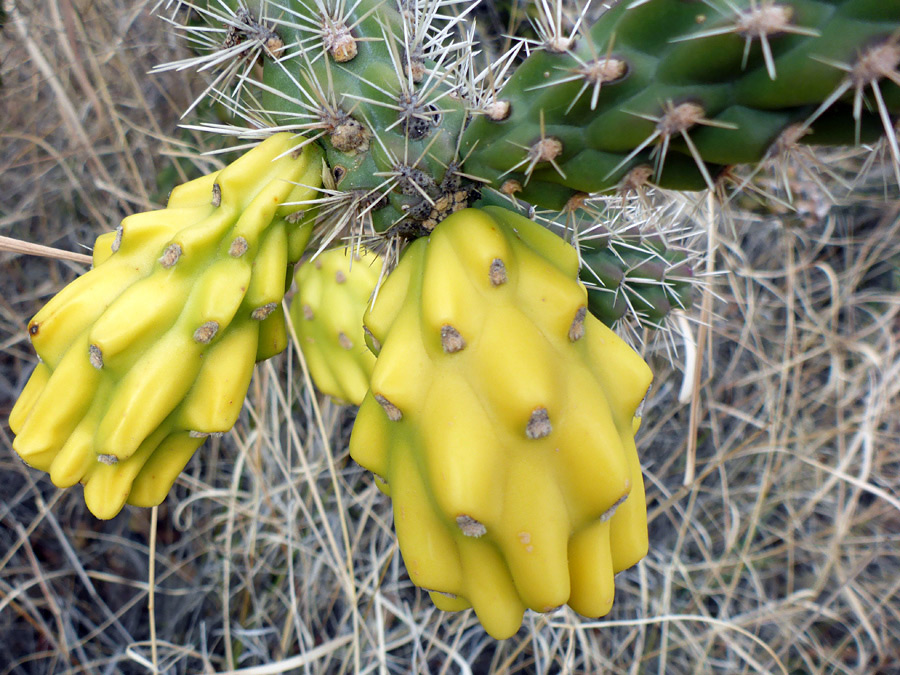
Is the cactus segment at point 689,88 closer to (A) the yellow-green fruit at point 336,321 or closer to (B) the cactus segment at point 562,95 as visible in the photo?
(B) the cactus segment at point 562,95

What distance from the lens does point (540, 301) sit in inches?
23.8

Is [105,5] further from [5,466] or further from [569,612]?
[569,612]

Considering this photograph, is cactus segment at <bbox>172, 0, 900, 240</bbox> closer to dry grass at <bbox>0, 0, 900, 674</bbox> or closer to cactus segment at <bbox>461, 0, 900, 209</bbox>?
cactus segment at <bbox>461, 0, 900, 209</bbox>

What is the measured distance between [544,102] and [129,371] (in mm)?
472

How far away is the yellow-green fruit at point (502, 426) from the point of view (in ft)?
1.85

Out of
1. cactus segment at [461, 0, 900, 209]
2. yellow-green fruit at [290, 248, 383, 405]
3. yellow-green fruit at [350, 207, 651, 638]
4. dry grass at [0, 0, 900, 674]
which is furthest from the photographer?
dry grass at [0, 0, 900, 674]

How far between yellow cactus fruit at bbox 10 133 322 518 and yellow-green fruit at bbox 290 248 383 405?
0.33 m

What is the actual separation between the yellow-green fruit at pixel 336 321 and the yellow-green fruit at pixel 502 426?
15.0 inches

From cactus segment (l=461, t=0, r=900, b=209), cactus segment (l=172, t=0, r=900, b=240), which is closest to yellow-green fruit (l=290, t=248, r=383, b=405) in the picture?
cactus segment (l=172, t=0, r=900, b=240)

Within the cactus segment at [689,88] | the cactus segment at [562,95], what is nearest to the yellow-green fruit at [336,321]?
the cactus segment at [562,95]

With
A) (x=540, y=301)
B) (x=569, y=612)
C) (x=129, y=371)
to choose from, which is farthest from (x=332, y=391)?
(x=569, y=612)

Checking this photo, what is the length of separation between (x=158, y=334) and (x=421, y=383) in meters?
0.27

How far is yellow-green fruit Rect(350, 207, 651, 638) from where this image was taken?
0.56 meters

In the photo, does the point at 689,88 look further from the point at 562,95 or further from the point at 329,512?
the point at 329,512
